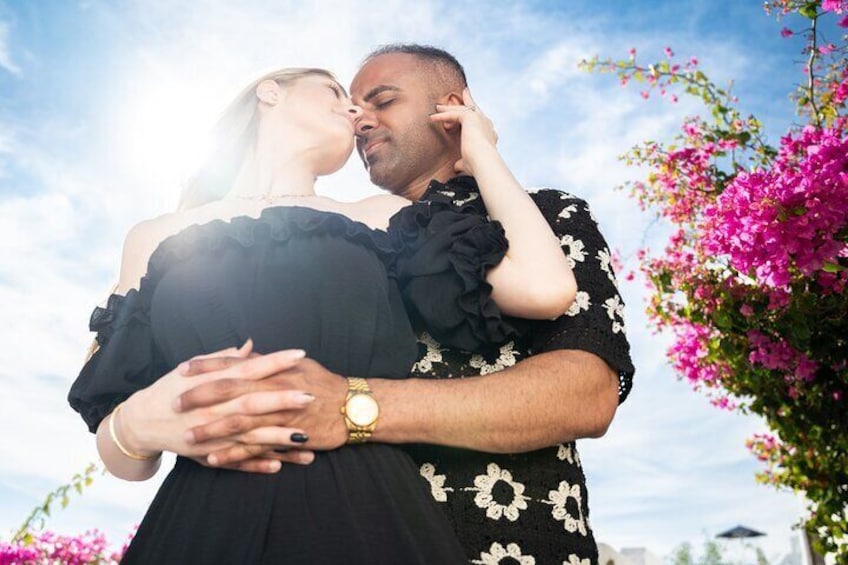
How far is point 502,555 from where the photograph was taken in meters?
2.00

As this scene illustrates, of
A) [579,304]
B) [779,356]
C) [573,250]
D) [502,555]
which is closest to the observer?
[502,555]

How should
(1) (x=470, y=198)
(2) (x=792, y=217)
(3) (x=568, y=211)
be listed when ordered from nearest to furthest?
(3) (x=568, y=211) < (1) (x=470, y=198) < (2) (x=792, y=217)

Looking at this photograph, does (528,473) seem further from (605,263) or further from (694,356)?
(694,356)

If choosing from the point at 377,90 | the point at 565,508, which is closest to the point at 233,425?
the point at 565,508

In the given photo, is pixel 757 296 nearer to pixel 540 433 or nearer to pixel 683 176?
pixel 683 176

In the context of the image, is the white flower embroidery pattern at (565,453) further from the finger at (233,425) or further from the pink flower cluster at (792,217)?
the pink flower cluster at (792,217)

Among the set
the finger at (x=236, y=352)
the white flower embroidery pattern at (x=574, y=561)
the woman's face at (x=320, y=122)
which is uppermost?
the woman's face at (x=320, y=122)

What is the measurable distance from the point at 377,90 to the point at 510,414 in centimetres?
217

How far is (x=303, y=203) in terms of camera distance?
2.30 m

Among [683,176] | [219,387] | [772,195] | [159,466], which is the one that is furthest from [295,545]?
[683,176]

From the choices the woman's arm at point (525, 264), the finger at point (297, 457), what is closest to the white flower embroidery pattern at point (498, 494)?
the woman's arm at point (525, 264)

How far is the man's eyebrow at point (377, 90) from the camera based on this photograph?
3594 millimetres

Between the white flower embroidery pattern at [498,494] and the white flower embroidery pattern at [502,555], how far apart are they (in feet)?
0.23

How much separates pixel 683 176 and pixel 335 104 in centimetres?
500
